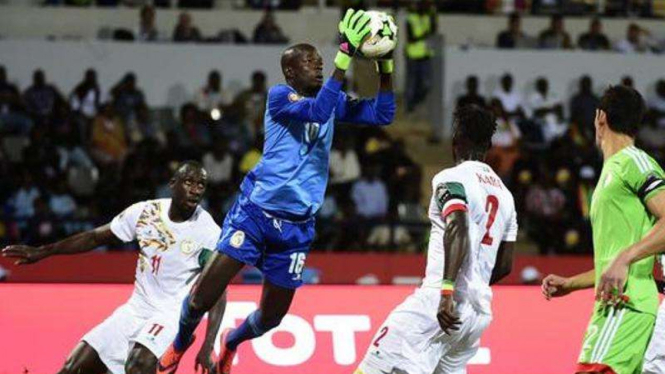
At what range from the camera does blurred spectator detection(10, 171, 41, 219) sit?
1894 centimetres

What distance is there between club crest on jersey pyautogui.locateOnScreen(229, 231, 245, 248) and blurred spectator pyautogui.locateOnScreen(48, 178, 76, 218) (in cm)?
967

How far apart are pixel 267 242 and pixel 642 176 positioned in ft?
9.76

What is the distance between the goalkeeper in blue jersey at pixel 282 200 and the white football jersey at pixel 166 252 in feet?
3.77

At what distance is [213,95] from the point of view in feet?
71.6

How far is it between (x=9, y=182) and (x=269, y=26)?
216 inches

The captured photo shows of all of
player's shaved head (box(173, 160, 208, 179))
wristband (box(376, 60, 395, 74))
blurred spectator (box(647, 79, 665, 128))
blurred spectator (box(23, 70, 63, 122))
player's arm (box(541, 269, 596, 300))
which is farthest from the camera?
blurred spectator (box(647, 79, 665, 128))

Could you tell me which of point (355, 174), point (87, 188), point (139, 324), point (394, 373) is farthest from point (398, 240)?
point (394, 373)

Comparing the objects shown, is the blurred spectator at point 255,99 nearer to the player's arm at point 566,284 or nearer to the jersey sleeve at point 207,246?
the jersey sleeve at point 207,246

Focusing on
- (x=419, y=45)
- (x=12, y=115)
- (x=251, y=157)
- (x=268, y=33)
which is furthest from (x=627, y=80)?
(x=12, y=115)

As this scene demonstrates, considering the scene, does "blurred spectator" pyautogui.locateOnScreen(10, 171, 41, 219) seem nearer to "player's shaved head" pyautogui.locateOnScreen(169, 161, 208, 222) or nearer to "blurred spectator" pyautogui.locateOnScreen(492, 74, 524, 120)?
"blurred spectator" pyautogui.locateOnScreen(492, 74, 524, 120)

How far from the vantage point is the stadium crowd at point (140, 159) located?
19062 millimetres

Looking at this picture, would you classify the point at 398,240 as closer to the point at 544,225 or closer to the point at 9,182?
the point at 544,225

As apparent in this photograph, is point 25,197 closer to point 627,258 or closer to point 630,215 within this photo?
point 630,215

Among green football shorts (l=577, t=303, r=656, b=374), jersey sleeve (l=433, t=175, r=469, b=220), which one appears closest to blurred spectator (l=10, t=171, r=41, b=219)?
jersey sleeve (l=433, t=175, r=469, b=220)
